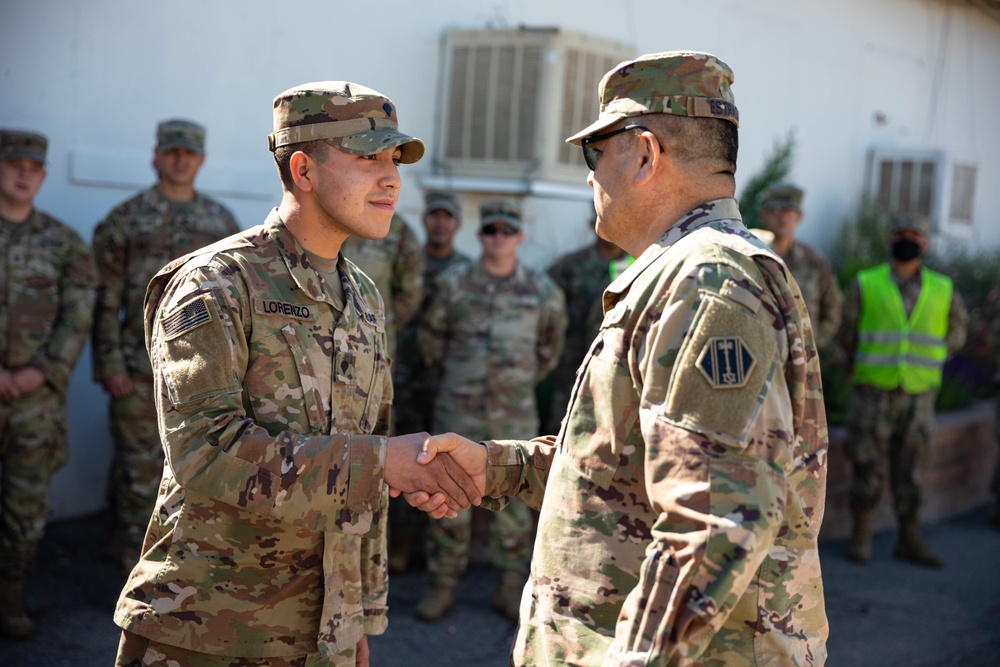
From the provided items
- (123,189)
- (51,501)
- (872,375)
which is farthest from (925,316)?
(51,501)

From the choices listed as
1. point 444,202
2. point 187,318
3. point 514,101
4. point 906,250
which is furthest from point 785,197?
point 187,318

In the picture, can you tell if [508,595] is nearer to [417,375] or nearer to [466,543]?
[466,543]

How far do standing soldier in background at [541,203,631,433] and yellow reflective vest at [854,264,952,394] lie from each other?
1.97 meters

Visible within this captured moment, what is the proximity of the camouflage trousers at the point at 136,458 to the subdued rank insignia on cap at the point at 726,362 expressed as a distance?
4125 mm

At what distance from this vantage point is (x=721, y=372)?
74.2 inches

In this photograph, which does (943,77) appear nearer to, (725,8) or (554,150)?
(725,8)

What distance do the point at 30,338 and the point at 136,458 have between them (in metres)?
0.82

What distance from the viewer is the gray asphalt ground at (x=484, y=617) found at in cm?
492

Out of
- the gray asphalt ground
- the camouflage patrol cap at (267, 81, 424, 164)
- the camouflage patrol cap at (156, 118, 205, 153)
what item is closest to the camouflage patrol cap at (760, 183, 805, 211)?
the gray asphalt ground

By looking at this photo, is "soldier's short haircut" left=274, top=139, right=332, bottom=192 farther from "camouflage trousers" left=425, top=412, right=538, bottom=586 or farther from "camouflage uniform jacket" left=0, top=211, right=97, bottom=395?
"camouflage trousers" left=425, top=412, right=538, bottom=586

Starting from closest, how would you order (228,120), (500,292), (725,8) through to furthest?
(500,292), (228,120), (725,8)

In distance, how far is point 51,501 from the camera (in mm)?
6195

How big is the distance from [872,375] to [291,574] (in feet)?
19.4

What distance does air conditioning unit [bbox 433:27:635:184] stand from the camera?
312 inches
